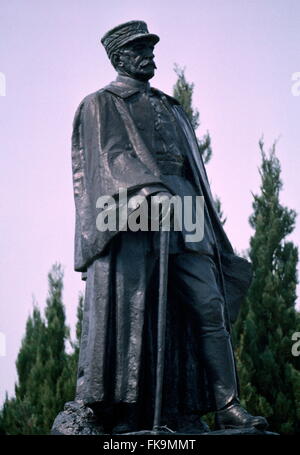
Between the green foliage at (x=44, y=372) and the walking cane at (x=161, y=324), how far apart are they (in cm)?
750

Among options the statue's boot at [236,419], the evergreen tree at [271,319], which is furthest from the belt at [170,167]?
the evergreen tree at [271,319]

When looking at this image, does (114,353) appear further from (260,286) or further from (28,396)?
(260,286)

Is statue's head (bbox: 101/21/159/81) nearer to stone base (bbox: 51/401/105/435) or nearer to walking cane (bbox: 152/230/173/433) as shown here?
walking cane (bbox: 152/230/173/433)

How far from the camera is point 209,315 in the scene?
6.10 meters

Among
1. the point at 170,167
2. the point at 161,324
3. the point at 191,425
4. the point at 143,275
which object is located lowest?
the point at 191,425

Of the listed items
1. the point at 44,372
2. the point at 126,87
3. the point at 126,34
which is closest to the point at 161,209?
the point at 126,87

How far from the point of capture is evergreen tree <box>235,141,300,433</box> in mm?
13297

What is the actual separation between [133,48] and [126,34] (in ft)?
0.38

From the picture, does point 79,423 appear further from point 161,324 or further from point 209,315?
point 209,315

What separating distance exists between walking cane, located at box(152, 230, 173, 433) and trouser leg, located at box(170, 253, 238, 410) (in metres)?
0.29

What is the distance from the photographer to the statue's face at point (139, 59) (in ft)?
21.7

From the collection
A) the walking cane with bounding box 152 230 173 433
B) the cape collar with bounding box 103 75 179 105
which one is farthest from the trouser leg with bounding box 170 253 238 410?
the cape collar with bounding box 103 75 179 105

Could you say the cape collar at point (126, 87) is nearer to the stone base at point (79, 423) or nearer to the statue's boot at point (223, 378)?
the statue's boot at point (223, 378)
